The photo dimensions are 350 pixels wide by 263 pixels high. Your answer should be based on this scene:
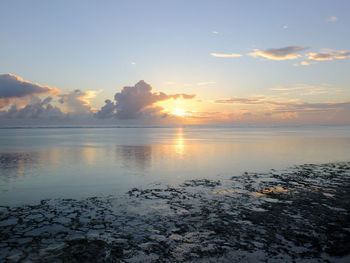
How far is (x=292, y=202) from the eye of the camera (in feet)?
50.4

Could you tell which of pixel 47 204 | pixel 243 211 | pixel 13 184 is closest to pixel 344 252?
pixel 243 211

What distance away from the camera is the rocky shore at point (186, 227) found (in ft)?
30.2

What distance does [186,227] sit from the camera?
1162 cm

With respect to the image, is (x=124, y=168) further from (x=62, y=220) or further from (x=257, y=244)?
(x=257, y=244)

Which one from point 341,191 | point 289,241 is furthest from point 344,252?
point 341,191

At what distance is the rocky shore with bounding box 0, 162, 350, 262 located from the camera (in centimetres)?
922

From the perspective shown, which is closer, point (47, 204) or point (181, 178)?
point (47, 204)

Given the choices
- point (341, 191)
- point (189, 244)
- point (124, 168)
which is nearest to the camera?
point (189, 244)

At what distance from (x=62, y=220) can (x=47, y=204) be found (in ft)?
10.9

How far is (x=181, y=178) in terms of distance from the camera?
23438 millimetres

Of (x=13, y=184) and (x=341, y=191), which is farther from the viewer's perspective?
(x=13, y=184)

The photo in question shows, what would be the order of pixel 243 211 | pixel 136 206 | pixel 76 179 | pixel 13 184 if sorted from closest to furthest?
1. pixel 243 211
2. pixel 136 206
3. pixel 13 184
4. pixel 76 179

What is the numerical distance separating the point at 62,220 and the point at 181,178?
1250 cm

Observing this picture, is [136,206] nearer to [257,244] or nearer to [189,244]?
[189,244]
